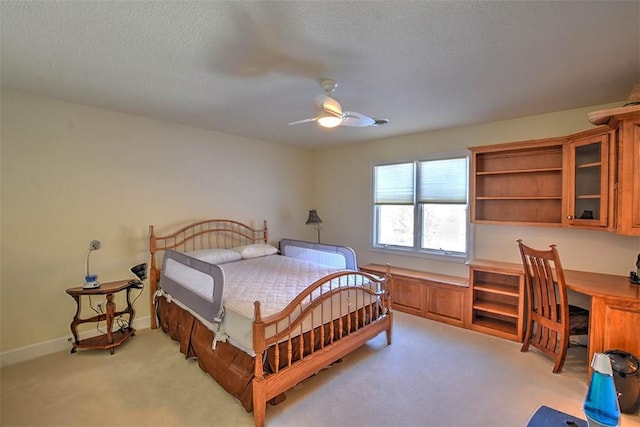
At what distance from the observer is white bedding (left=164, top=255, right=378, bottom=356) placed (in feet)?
7.30

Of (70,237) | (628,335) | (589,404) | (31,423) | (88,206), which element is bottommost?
(31,423)

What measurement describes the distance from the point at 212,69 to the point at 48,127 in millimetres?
2037

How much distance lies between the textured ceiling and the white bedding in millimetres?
1755

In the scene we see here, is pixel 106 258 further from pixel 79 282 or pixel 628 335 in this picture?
pixel 628 335

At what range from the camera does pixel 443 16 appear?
163 cm

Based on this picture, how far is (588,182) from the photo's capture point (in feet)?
9.43

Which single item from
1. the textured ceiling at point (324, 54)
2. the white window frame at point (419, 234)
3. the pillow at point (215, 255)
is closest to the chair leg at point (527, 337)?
the white window frame at point (419, 234)

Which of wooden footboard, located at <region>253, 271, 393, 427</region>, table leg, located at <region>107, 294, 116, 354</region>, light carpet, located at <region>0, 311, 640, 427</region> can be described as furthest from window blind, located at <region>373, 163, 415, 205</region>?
table leg, located at <region>107, 294, 116, 354</region>

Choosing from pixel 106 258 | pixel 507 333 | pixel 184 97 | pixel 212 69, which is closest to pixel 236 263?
pixel 106 258

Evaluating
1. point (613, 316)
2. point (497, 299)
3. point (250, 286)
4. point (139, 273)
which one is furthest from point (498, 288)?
point (139, 273)

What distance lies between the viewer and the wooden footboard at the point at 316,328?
200 cm

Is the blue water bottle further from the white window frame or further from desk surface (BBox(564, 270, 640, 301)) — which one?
the white window frame

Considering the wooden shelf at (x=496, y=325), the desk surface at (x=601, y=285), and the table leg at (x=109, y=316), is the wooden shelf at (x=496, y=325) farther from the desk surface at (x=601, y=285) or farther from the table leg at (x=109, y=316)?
the table leg at (x=109, y=316)

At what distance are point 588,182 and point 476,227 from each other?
1.24 meters
